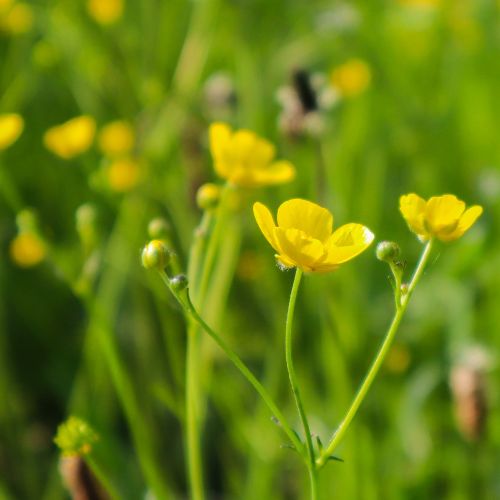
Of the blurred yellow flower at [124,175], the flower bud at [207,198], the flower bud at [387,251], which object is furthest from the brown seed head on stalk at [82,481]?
the blurred yellow flower at [124,175]

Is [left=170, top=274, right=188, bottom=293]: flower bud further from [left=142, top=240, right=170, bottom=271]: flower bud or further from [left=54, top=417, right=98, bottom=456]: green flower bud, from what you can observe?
[left=54, top=417, right=98, bottom=456]: green flower bud

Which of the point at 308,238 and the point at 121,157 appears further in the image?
the point at 121,157

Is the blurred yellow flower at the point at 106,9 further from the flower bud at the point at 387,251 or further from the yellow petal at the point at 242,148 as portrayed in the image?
the flower bud at the point at 387,251

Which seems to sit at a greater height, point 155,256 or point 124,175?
point 155,256

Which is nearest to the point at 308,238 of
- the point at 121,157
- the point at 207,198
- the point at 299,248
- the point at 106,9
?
the point at 299,248

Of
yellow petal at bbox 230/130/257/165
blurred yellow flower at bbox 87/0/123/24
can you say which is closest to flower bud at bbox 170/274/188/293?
yellow petal at bbox 230/130/257/165

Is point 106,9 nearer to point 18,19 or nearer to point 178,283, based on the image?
point 18,19

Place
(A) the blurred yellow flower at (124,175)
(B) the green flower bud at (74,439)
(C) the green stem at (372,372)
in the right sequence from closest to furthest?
(C) the green stem at (372,372) → (B) the green flower bud at (74,439) → (A) the blurred yellow flower at (124,175)
